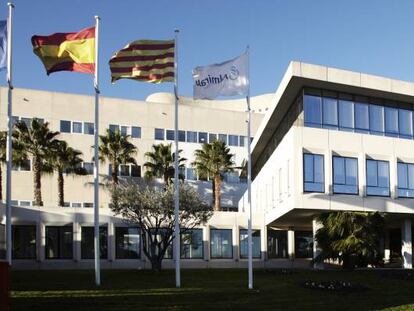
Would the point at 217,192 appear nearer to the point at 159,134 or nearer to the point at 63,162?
the point at 159,134

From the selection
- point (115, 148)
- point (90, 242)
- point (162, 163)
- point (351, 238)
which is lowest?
point (90, 242)

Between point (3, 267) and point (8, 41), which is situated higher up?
point (8, 41)

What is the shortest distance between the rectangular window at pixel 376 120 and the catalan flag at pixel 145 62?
17.5 metres

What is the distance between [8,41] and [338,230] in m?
19.4

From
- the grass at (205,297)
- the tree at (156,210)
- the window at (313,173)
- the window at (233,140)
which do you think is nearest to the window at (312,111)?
the window at (313,173)

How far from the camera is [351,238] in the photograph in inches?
1209

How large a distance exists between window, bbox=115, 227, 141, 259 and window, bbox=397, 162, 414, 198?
19284 mm

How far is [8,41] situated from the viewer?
19.8 m

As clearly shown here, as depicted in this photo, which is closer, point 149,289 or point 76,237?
point 149,289

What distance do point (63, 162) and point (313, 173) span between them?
25714mm

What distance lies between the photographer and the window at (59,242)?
42.4 meters

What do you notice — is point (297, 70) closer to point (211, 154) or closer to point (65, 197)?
point (211, 154)

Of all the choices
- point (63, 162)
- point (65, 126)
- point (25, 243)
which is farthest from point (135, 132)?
point (25, 243)

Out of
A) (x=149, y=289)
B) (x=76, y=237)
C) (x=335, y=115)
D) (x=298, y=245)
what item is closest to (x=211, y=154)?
(x=298, y=245)
